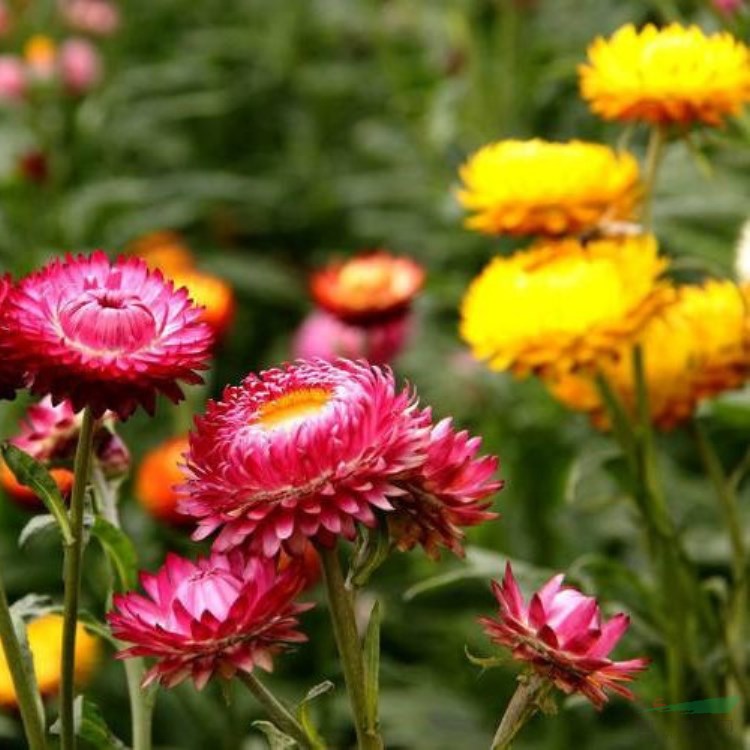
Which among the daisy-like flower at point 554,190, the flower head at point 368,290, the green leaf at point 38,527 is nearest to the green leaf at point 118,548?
the green leaf at point 38,527

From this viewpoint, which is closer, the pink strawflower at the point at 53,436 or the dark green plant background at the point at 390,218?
the pink strawflower at the point at 53,436

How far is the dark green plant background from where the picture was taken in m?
2.03

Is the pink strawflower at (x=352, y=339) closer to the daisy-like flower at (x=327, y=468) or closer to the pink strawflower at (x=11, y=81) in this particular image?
the pink strawflower at (x=11, y=81)

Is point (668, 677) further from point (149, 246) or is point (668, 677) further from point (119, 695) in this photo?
A: point (149, 246)

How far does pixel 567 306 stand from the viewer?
4.59 feet

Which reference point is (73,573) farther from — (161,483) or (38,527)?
(161,483)

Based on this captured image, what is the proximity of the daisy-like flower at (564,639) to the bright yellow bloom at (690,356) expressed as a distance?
27.7 inches

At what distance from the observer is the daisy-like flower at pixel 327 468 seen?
0.82 metres

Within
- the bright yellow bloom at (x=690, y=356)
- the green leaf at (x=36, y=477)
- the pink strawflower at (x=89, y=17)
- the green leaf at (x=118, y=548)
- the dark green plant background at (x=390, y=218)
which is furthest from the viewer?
the pink strawflower at (x=89, y=17)

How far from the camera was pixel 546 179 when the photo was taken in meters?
1.47

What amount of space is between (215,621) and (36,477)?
17cm

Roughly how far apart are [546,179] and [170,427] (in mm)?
1288

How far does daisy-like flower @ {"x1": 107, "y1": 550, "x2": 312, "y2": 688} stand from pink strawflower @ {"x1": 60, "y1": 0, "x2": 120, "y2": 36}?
3164 mm

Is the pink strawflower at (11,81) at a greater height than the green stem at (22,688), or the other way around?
the pink strawflower at (11,81)
